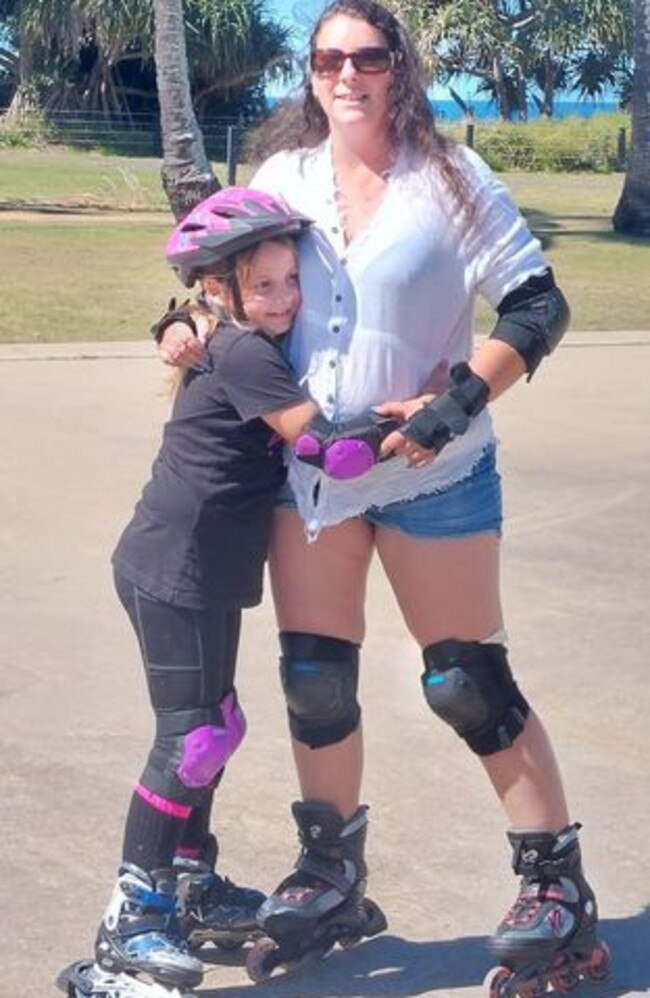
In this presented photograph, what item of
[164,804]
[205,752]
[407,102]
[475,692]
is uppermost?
[407,102]

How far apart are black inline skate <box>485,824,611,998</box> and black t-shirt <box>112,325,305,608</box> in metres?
0.79

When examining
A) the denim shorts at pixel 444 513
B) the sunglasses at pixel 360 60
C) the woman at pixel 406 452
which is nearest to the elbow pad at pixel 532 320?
the woman at pixel 406 452

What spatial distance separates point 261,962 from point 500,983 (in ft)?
1.60

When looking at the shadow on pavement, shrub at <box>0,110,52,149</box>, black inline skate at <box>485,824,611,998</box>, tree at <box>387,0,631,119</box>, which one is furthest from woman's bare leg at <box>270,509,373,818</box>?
tree at <box>387,0,631,119</box>

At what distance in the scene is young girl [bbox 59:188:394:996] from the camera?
371 centimetres

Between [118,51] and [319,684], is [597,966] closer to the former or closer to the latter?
[319,684]

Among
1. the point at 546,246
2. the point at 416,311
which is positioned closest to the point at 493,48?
the point at 546,246

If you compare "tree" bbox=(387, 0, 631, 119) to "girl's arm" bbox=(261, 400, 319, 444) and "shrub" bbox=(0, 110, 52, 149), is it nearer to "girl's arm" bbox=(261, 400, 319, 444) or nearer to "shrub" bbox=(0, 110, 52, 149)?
"shrub" bbox=(0, 110, 52, 149)

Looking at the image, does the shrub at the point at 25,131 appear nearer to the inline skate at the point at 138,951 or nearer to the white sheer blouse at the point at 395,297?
the white sheer blouse at the point at 395,297

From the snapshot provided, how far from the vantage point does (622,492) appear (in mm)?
8422

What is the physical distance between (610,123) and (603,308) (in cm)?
2891

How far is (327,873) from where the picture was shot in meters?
4.01

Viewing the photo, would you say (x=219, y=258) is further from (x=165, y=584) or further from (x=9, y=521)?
(x=9, y=521)

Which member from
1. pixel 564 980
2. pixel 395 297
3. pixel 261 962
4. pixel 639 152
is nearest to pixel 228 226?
pixel 395 297
